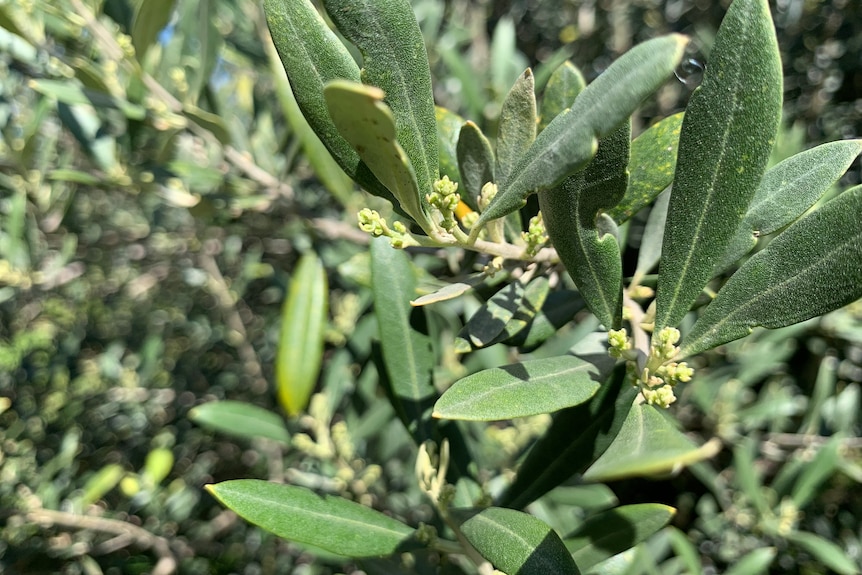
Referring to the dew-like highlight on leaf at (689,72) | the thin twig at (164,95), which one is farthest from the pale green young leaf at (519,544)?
the thin twig at (164,95)

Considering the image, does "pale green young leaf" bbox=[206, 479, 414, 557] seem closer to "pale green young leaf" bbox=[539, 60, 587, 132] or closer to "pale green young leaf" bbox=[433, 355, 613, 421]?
"pale green young leaf" bbox=[433, 355, 613, 421]

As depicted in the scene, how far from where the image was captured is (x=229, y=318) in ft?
8.45

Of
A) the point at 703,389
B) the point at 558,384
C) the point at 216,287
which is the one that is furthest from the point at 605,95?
the point at 216,287

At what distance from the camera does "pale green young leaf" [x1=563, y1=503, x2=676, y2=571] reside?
2.54 feet

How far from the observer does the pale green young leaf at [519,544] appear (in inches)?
26.5

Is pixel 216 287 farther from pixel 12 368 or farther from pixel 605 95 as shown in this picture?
pixel 605 95

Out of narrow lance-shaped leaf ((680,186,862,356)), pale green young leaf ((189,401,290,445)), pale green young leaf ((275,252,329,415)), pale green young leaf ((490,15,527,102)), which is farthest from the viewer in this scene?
pale green young leaf ((490,15,527,102))

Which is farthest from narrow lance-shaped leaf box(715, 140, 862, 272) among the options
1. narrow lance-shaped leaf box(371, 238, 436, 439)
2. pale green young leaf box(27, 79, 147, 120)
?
pale green young leaf box(27, 79, 147, 120)

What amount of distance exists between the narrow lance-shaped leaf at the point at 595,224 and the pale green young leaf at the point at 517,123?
8 cm

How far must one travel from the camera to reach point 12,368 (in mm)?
2178

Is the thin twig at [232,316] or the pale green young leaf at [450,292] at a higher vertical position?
the pale green young leaf at [450,292]

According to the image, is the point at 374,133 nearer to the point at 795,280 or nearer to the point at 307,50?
the point at 307,50

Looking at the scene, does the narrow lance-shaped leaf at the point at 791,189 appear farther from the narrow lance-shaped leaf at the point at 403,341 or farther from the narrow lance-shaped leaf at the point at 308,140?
the narrow lance-shaped leaf at the point at 308,140

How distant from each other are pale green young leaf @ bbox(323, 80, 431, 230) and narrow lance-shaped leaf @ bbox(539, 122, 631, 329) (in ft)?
0.51
